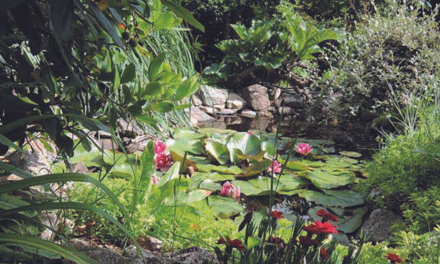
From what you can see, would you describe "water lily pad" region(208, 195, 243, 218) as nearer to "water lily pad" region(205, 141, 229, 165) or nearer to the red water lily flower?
the red water lily flower

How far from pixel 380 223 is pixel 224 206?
3.18ft

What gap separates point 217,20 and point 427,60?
4.56m

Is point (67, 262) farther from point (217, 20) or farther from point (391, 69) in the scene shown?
point (217, 20)

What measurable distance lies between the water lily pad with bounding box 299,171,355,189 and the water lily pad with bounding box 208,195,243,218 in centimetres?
74

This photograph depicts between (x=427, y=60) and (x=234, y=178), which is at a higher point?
(x=427, y=60)

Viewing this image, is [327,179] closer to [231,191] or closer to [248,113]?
[231,191]

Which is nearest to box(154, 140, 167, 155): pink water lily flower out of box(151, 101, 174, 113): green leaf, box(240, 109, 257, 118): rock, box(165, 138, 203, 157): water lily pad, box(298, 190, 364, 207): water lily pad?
box(165, 138, 203, 157): water lily pad

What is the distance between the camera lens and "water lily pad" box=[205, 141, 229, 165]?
3727 millimetres

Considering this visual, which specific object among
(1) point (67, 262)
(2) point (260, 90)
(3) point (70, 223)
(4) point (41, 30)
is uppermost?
(4) point (41, 30)

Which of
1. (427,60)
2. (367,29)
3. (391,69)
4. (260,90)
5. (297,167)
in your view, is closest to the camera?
(297,167)

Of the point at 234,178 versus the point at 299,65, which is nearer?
the point at 234,178

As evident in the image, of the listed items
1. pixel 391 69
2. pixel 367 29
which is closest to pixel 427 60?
pixel 391 69

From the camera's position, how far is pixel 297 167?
12.4 ft

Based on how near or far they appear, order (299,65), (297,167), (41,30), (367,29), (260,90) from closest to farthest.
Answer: (41,30) < (297,167) < (367,29) < (260,90) < (299,65)
